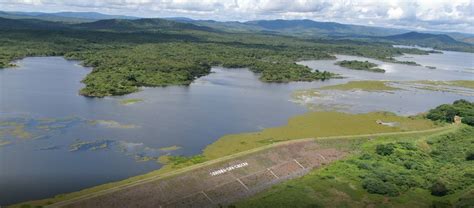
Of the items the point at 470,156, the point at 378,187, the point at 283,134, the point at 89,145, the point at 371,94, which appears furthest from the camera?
the point at 371,94

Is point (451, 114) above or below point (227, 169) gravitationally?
above

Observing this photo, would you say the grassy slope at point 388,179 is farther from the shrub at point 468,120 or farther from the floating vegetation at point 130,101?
the floating vegetation at point 130,101

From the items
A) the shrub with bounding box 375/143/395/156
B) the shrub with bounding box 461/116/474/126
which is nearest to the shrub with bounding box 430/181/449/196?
the shrub with bounding box 375/143/395/156

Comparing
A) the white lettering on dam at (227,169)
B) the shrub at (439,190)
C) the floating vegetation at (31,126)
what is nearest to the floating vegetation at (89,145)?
the floating vegetation at (31,126)

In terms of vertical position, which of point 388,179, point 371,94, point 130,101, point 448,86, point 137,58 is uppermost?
point 137,58

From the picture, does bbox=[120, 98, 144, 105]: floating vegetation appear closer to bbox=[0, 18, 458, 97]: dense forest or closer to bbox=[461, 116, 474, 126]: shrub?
bbox=[0, 18, 458, 97]: dense forest

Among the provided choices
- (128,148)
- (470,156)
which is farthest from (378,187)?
(128,148)

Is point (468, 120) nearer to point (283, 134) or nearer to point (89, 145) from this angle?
point (283, 134)
